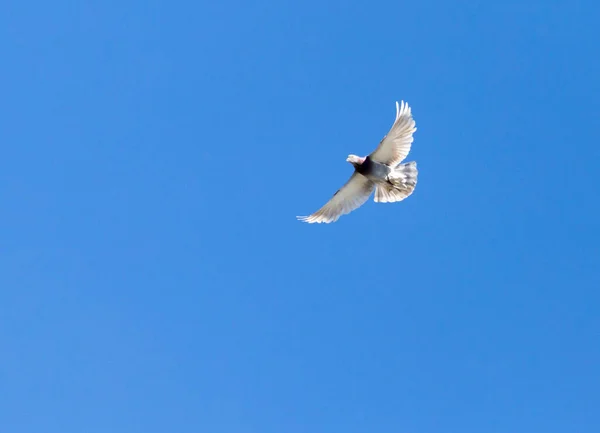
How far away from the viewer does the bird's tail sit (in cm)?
2595

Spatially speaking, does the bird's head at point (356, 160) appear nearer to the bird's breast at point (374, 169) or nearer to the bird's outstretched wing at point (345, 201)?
the bird's breast at point (374, 169)

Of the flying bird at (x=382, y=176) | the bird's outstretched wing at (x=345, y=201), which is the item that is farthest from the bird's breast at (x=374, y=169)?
the bird's outstretched wing at (x=345, y=201)

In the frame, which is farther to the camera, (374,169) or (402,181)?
(402,181)

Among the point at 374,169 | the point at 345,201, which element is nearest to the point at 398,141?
the point at 374,169

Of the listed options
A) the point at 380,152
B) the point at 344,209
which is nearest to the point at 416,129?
the point at 380,152

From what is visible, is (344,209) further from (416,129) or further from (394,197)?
(416,129)

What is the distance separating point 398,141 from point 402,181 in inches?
59.3

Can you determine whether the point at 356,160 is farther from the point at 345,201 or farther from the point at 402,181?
the point at 345,201

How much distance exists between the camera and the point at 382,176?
25.9 m

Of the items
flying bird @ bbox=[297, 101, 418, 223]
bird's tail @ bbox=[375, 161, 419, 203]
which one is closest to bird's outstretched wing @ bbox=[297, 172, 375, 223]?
flying bird @ bbox=[297, 101, 418, 223]

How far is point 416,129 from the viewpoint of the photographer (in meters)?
24.9

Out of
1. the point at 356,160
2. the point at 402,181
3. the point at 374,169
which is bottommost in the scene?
the point at 402,181

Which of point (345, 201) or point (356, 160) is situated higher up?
point (356, 160)

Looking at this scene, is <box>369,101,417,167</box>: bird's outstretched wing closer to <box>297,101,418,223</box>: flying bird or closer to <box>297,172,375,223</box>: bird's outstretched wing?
<box>297,101,418,223</box>: flying bird
